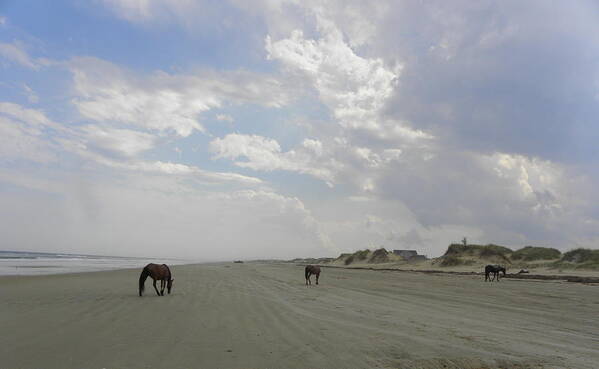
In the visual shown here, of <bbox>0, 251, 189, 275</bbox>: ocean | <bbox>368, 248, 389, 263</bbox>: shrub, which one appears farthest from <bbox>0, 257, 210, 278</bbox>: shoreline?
<bbox>368, 248, 389, 263</bbox>: shrub

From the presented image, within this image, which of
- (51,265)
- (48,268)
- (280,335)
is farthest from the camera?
(51,265)

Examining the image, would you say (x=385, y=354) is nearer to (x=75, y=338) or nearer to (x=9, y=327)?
(x=75, y=338)

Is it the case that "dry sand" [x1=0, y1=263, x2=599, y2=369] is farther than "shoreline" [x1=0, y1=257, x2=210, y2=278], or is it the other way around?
"shoreline" [x1=0, y1=257, x2=210, y2=278]

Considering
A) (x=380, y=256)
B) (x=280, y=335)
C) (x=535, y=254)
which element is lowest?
(x=280, y=335)

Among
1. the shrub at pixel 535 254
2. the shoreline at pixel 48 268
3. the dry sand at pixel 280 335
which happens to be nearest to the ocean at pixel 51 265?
the shoreline at pixel 48 268

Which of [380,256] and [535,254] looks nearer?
[535,254]

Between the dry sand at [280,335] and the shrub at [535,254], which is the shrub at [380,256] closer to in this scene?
the shrub at [535,254]

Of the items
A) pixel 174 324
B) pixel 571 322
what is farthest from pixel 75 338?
pixel 571 322

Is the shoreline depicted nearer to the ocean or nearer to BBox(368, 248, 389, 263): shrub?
the ocean

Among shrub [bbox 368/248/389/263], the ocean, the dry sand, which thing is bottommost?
the ocean

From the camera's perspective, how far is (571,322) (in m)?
11.5

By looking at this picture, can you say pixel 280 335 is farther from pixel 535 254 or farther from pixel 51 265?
pixel 535 254

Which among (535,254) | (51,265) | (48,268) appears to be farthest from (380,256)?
(48,268)

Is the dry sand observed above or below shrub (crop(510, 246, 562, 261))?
below
